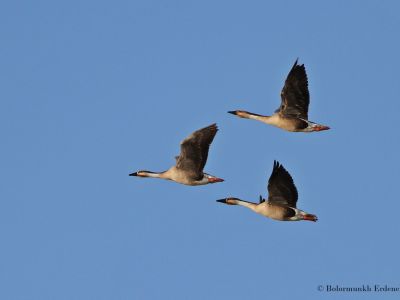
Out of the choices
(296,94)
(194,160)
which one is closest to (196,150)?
(194,160)

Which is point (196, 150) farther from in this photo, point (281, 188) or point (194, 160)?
point (281, 188)

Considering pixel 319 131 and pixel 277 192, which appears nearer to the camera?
pixel 277 192

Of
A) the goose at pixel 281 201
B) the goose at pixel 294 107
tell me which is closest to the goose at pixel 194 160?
the goose at pixel 281 201

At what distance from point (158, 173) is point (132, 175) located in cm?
171

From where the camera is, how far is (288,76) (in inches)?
1083

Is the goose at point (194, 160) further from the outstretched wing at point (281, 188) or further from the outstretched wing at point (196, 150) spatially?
the outstretched wing at point (281, 188)

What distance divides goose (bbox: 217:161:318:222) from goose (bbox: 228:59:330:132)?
241 centimetres

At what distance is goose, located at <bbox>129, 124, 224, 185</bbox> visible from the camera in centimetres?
2725

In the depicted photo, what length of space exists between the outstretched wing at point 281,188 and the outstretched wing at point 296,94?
2.90 m

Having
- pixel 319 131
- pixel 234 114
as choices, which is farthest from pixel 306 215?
pixel 234 114

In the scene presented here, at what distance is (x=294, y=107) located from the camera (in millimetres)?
28219

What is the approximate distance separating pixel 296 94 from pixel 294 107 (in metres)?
0.45

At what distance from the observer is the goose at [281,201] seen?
84.9 ft

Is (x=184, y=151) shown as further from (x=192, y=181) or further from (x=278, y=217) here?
(x=278, y=217)
